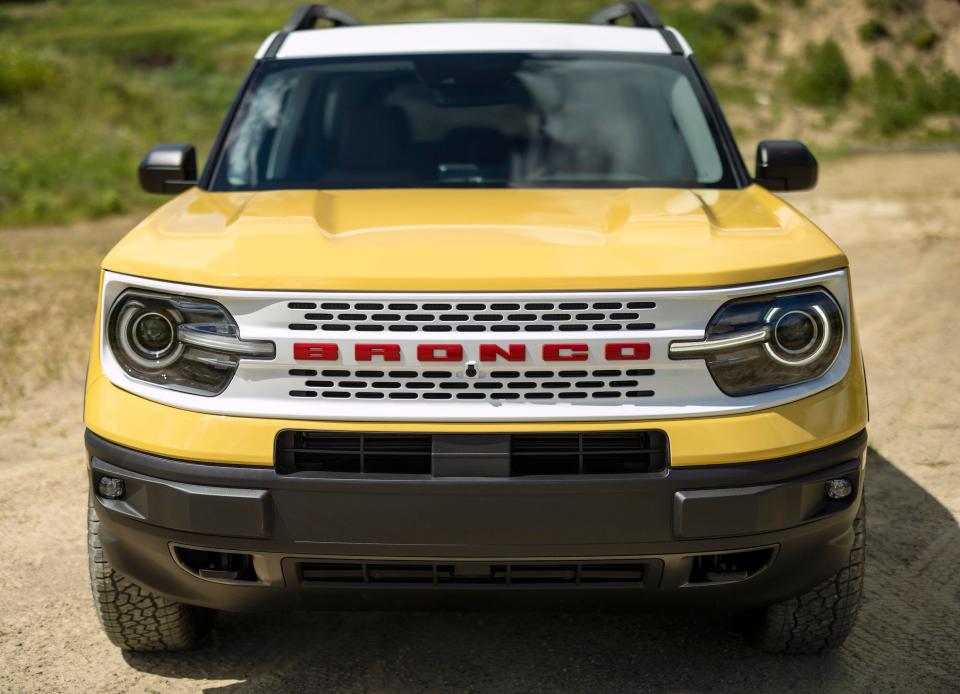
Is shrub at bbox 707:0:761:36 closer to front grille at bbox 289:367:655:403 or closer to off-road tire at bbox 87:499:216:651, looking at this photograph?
off-road tire at bbox 87:499:216:651

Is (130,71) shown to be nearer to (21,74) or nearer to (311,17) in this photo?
(21,74)

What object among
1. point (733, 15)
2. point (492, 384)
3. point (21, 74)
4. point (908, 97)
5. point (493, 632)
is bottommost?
point (733, 15)

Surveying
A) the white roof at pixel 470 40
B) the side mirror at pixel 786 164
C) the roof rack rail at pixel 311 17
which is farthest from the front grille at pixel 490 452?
the roof rack rail at pixel 311 17

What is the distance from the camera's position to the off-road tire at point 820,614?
10.7 feet

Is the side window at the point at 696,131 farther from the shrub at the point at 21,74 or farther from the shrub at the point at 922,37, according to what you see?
the shrub at the point at 922,37

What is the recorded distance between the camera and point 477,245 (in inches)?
114

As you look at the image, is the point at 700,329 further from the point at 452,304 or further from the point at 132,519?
the point at 132,519

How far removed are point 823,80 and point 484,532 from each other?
28.6 meters

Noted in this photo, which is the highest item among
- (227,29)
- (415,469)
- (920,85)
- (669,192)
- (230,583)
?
(669,192)

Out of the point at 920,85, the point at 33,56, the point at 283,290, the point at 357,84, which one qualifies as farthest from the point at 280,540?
the point at 920,85

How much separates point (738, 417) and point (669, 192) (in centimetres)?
105

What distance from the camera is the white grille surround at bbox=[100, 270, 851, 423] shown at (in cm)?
273

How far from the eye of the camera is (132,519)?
289cm

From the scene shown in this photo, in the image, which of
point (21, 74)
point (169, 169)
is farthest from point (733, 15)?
point (169, 169)
